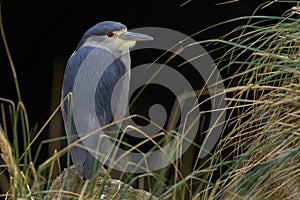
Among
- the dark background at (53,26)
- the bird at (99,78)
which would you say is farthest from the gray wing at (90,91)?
the dark background at (53,26)

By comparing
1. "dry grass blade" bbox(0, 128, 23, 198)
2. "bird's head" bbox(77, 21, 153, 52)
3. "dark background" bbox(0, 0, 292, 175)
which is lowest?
"dark background" bbox(0, 0, 292, 175)

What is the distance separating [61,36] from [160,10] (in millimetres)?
612

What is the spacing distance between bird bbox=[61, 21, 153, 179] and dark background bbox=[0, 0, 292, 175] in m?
1.33

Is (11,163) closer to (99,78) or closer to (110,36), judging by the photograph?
(99,78)

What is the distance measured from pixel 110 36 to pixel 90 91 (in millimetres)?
296

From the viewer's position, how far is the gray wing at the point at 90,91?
3.08m

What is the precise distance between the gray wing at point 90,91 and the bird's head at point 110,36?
2.7 inches

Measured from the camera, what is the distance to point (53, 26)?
4770mm

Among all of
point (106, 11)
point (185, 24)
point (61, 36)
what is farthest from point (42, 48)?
point (185, 24)

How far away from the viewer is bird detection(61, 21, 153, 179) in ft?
10.2

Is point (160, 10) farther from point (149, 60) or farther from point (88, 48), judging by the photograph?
point (88, 48)

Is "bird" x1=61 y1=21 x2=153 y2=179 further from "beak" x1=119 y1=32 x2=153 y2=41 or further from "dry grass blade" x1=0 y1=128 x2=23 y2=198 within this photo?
"dry grass blade" x1=0 y1=128 x2=23 y2=198

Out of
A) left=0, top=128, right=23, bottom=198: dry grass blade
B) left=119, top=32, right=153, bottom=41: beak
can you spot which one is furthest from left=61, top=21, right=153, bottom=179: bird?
left=0, top=128, right=23, bottom=198: dry grass blade

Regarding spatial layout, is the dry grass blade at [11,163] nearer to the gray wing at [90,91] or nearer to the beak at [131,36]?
the gray wing at [90,91]
